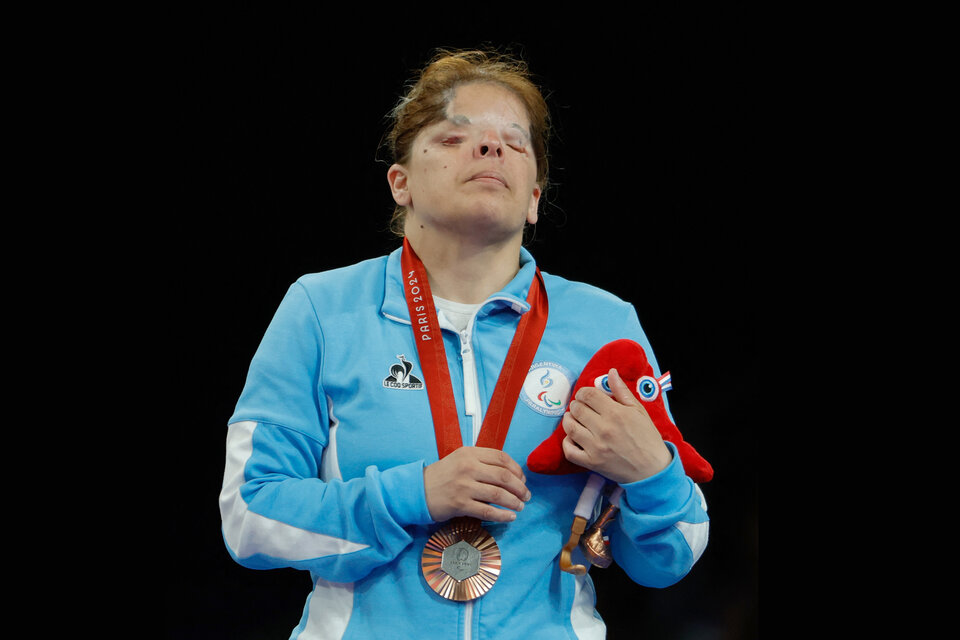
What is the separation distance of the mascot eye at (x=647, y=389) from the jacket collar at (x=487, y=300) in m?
0.32

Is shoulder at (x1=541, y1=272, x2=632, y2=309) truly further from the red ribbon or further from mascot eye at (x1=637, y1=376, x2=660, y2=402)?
mascot eye at (x1=637, y1=376, x2=660, y2=402)

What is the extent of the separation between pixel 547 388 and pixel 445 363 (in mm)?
219

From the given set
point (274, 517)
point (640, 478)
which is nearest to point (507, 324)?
point (640, 478)

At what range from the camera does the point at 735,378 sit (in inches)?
103

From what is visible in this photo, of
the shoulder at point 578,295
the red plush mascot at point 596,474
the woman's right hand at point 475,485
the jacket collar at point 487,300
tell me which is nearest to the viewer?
the woman's right hand at point 475,485

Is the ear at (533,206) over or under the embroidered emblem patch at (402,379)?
over

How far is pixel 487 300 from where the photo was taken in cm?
187

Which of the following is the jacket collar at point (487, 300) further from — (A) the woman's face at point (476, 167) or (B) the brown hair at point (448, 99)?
(B) the brown hair at point (448, 99)

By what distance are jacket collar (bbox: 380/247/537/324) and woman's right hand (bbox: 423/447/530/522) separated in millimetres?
380

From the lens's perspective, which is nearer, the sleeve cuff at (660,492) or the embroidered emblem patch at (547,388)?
the sleeve cuff at (660,492)

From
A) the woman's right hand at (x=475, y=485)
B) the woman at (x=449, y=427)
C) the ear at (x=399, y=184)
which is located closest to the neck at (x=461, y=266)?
the woman at (x=449, y=427)

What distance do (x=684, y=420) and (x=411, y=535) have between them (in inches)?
49.7

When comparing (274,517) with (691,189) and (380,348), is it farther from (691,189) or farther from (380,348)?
(691,189)

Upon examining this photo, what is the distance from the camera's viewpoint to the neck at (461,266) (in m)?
1.94
